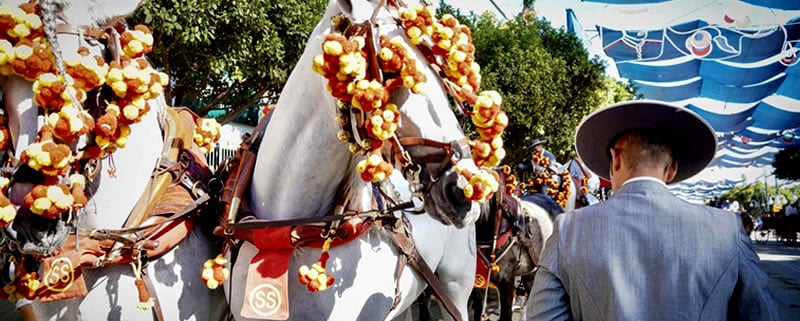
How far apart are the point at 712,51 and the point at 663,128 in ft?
49.2

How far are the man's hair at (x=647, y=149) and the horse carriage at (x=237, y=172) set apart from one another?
0.44 metres

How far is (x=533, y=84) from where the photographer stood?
13.8 metres

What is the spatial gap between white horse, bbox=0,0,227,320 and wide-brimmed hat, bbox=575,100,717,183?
1.72 meters

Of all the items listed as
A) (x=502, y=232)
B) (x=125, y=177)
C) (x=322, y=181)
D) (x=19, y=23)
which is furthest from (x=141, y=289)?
(x=502, y=232)

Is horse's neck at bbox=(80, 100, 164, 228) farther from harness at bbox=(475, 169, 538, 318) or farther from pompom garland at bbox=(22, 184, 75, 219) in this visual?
harness at bbox=(475, 169, 538, 318)

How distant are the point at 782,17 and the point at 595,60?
502 centimetres

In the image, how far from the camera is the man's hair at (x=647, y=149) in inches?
70.4

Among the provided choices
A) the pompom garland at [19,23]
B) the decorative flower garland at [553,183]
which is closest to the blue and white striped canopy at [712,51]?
the decorative flower garland at [553,183]

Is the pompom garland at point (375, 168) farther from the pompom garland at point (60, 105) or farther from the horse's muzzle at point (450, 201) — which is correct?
the pompom garland at point (60, 105)

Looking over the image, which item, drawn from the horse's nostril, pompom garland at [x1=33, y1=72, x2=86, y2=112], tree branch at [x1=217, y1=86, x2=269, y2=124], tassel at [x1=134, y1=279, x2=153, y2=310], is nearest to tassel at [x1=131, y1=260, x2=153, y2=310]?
tassel at [x1=134, y1=279, x2=153, y2=310]

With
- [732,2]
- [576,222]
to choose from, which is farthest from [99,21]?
[732,2]

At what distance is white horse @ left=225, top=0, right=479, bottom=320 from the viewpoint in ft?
6.75

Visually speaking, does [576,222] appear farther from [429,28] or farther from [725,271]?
[429,28]

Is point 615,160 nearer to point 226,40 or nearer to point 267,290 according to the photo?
point 267,290
